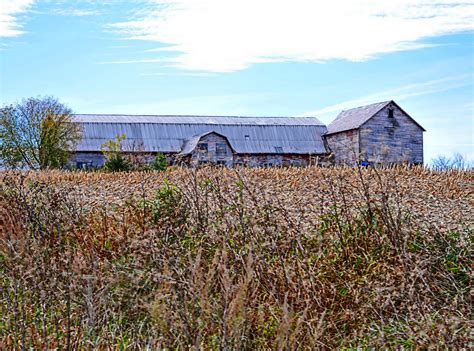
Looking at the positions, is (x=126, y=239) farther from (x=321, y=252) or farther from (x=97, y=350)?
(x=97, y=350)

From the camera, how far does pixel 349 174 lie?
1012 centimetres

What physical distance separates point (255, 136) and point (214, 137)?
3.60 meters

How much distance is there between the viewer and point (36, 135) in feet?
104

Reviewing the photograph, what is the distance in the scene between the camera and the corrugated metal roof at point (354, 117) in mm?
32750

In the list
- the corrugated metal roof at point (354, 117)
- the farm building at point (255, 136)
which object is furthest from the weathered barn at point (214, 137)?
the corrugated metal roof at point (354, 117)

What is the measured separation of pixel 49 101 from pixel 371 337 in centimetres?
3079

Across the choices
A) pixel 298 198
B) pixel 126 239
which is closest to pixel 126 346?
pixel 126 239

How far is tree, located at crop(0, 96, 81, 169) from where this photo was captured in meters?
30.9

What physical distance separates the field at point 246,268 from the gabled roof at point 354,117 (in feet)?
82.0

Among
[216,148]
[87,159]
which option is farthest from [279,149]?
[87,159]

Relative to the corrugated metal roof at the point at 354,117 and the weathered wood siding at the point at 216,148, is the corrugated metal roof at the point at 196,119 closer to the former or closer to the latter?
the corrugated metal roof at the point at 354,117

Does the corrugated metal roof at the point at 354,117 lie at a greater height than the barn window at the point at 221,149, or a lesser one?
greater

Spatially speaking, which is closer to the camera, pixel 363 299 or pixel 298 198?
pixel 363 299

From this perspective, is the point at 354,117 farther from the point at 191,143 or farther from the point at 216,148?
the point at 191,143
